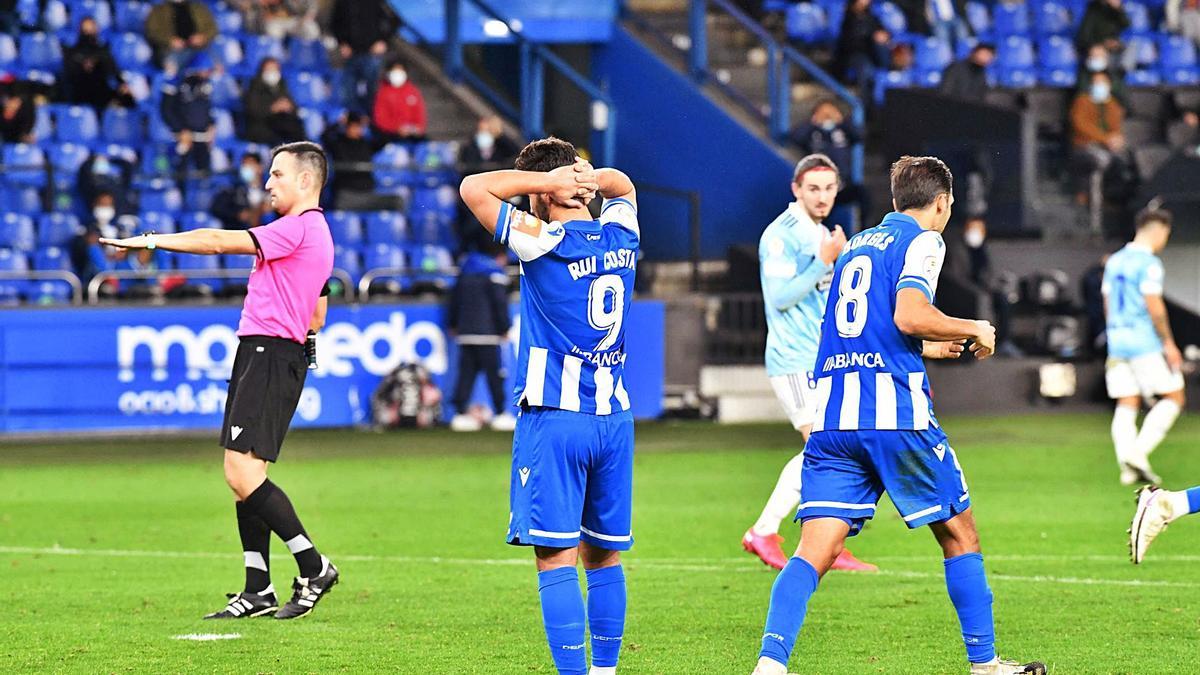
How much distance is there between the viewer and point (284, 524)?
9.07 m

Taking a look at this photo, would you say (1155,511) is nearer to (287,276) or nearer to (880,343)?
(880,343)

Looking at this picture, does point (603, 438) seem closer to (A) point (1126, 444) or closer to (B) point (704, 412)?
(A) point (1126, 444)

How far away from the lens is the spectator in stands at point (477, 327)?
2145cm

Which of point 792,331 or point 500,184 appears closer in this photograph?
point 500,184

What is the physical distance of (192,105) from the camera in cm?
2403

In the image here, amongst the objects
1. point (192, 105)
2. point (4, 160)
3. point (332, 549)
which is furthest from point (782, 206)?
point (332, 549)

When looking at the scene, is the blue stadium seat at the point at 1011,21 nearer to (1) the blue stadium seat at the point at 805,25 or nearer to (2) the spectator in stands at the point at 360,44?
(1) the blue stadium seat at the point at 805,25

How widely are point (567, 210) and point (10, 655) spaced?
3.18 m

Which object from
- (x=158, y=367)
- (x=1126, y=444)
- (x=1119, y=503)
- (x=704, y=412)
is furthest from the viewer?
(x=704, y=412)

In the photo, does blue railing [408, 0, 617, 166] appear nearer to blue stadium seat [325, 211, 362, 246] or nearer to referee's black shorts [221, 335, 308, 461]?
blue stadium seat [325, 211, 362, 246]

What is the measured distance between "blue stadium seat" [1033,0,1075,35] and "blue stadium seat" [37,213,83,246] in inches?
594

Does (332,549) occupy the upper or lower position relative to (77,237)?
lower

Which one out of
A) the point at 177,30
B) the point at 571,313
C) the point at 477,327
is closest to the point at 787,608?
the point at 571,313

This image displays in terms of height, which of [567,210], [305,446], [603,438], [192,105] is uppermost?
[192,105]
